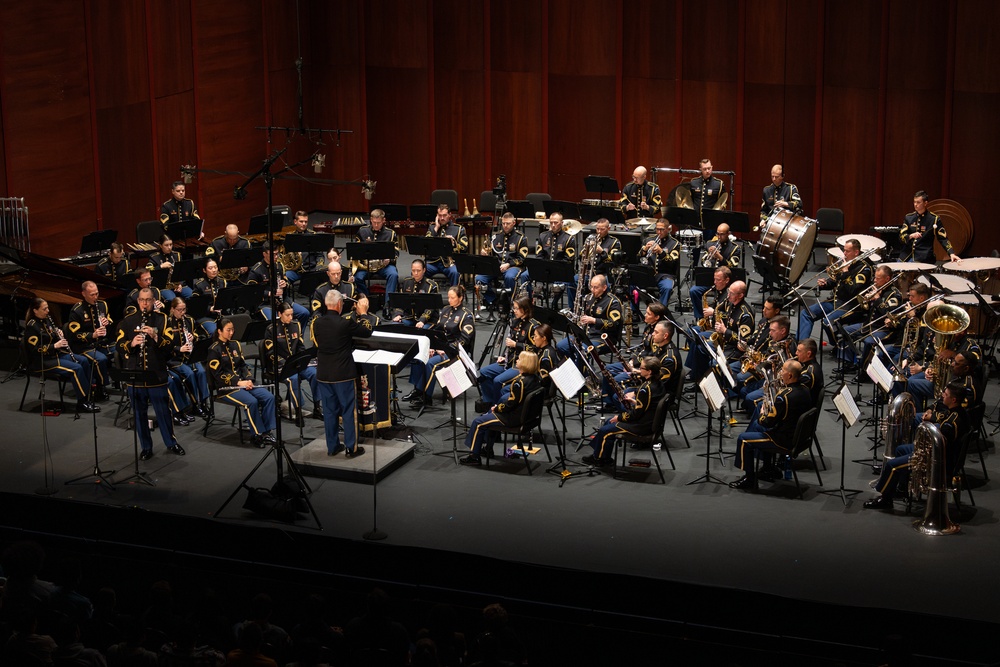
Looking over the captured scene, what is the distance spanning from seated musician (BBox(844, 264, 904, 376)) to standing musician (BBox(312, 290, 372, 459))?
19.2 ft

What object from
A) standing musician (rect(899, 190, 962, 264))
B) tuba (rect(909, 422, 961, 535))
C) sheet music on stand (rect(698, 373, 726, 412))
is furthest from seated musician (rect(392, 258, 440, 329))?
standing musician (rect(899, 190, 962, 264))

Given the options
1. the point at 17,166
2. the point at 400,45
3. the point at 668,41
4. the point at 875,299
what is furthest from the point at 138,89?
the point at 875,299

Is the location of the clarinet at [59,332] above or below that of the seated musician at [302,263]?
below

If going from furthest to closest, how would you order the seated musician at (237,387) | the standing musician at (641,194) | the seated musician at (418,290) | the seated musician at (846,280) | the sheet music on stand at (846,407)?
the standing musician at (641,194) < the seated musician at (846,280) < the seated musician at (418,290) < the seated musician at (237,387) < the sheet music on stand at (846,407)

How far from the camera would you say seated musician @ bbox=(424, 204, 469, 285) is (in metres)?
17.4

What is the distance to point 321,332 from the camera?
464 inches

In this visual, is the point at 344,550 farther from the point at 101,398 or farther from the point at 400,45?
the point at 400,45

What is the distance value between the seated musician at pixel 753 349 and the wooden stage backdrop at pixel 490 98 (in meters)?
7.17

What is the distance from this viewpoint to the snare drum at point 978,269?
14.4m

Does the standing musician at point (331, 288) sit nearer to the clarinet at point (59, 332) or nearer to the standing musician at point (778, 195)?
the clarinet at point (59, 332)

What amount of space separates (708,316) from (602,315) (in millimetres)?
1261

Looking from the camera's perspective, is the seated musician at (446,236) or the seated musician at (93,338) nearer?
the seated musician at (93,338)

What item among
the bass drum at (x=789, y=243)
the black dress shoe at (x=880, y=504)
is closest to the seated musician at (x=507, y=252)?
the bass drum at (x=789, y=243)

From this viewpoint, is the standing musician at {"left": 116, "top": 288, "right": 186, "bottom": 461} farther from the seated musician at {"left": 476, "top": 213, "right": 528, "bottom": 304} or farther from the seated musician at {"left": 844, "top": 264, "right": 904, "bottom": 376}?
the seated musician at {"left": 844, "top": 264, "right": 904, "bottom": 376}
